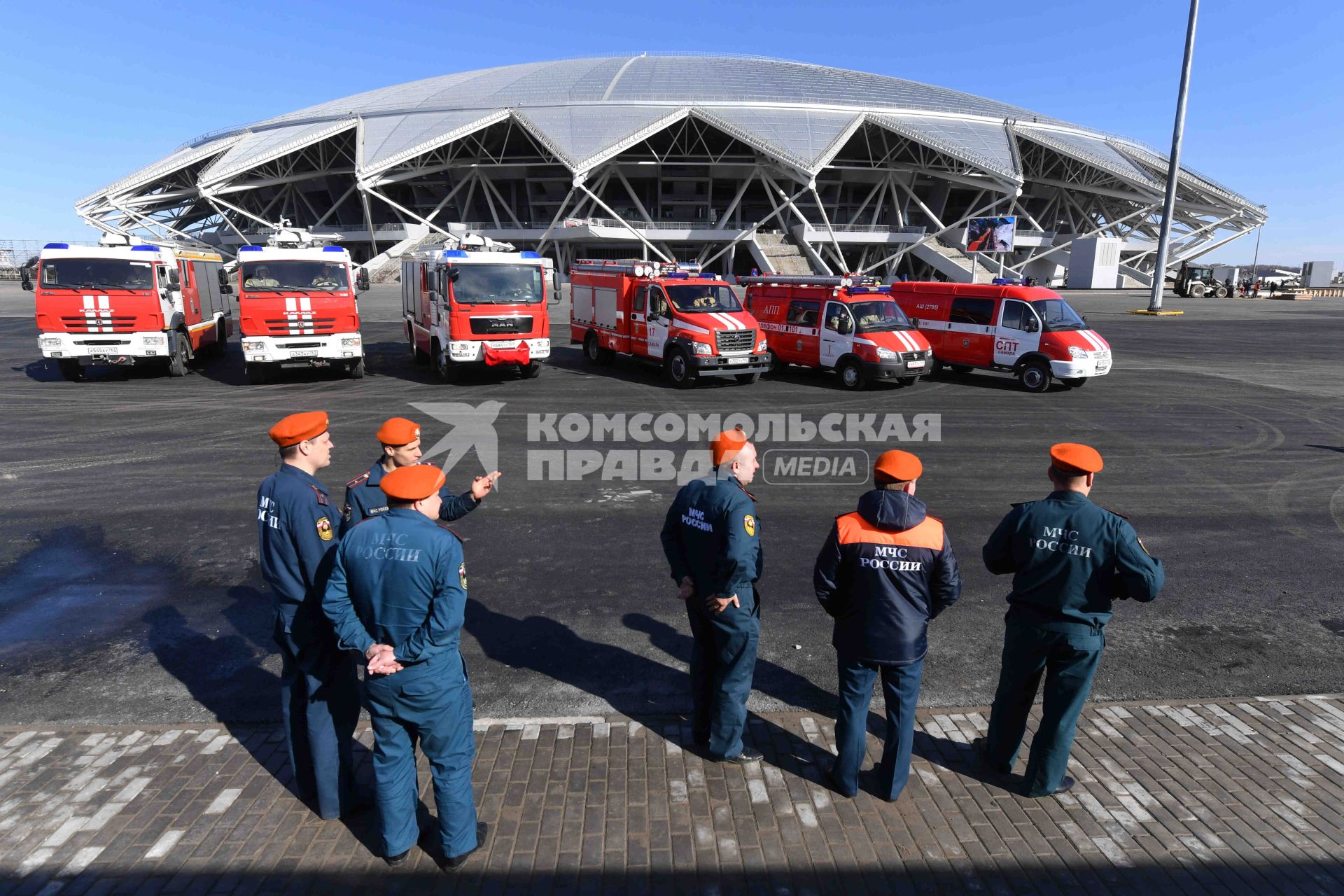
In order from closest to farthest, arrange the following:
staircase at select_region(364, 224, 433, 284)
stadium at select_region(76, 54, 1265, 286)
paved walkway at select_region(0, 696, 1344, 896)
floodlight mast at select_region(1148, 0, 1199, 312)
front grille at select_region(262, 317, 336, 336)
Answer: paved walkway at select_region(0, 696, 1344, 896) → front grille at select_region(262, 317, 336, 336) → floodlight mast at select_region(1148, 0, 1199, 312) → stadium at select_region(76, 54, 1265, 286) → staircase at select_region(364, 224, 433, 284)

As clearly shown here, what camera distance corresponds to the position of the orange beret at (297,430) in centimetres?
395

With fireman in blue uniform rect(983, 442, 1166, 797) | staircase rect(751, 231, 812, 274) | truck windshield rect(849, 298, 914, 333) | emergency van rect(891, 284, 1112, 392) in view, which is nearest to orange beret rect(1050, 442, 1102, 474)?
fireman in blue uniform rect(983, 442, 1166, 797)

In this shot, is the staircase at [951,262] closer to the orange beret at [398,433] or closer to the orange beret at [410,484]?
the orange beret at [398,433]

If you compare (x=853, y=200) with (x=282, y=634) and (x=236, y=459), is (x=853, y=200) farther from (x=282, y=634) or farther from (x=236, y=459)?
(x=282, y=634)

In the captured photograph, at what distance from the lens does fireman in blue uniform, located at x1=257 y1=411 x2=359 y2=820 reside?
151 inches

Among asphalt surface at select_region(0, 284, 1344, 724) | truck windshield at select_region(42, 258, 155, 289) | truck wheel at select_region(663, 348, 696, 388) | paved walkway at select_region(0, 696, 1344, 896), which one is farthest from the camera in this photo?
truck wheel at select_region(663, 348, 696, 388)

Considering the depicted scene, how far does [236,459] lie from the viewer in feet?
36.8

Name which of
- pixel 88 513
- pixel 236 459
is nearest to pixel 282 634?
pixel 88 513

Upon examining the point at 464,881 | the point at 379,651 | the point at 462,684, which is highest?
Answer: the point at 379,651

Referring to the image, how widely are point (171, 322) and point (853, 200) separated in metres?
59.3

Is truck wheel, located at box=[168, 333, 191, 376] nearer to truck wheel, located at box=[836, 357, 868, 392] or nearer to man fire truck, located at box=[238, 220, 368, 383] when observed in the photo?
man fire truck, located at box=[238, 220, 368, 383]

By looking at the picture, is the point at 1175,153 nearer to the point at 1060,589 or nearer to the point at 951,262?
the point at 951,262

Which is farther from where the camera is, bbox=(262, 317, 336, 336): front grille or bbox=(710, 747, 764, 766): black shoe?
bbox=(262, 317, 336, 336): front grille

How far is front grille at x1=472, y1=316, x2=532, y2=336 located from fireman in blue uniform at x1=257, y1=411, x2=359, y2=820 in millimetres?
13724
